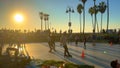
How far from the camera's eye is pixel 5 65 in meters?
17.3

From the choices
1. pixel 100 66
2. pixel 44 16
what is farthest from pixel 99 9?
pixel 100 66

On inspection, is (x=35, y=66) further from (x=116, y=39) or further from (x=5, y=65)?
(x=116, y=39)

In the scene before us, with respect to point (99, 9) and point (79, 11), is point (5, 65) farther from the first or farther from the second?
point (79, 11)

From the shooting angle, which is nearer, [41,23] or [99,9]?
[99,9]

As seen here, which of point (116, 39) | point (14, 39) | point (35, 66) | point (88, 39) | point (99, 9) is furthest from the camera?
point (99, 9)

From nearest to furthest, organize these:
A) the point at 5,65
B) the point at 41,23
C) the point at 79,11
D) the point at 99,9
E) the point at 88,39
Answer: the point at 5,65 → the point at 88,39 → the point at 99,9 → the point at 79,11 → the point at 41,23

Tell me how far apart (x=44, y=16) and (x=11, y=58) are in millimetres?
113770

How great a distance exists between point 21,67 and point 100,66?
4586mm

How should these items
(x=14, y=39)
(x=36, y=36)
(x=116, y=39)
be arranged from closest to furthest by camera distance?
(x=14, y=39), (x=116, y=39), (x=36, y=36)

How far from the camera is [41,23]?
137125 millimetres

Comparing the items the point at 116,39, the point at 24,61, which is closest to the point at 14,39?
the point at 24,61

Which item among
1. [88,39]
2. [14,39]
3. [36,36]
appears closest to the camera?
[14,39]

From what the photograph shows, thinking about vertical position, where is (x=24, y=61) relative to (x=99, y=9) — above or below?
below

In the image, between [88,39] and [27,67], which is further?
[88,39]
